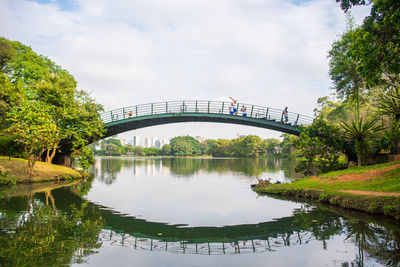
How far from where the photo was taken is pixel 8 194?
14.7 meters

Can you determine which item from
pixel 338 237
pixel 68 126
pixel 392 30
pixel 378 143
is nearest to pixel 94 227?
pixel 338 237

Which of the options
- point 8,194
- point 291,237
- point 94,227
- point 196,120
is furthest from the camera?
point 196,120

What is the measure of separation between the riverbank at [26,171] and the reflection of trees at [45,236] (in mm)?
10106

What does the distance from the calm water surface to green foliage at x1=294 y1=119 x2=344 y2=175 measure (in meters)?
6.27

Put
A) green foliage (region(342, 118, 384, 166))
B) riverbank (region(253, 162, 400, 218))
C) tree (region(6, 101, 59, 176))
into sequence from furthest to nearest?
1. tree (region(6, 101, 59, 176))
2. green foliage (region(342, 118, 384, 166))
3. riverbank (region(253, 162, 400, 218))

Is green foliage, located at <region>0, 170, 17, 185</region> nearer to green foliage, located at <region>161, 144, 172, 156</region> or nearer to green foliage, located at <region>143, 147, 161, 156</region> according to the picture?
green foliage, located at <region>161, 144, 172, 156</region>

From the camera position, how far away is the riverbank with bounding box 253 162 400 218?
1034 cm

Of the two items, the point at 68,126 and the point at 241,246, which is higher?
the point at 68,126

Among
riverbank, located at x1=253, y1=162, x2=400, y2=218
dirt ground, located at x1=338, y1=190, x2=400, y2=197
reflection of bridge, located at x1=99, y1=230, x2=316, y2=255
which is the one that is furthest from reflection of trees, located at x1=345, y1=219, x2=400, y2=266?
dirt ground, located at x1=338, y1=190, x2=400, y2=197

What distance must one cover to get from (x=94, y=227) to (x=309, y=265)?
6622mm

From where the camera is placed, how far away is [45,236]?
24.8 ft

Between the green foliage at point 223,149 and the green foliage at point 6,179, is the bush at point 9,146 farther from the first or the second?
the green foliage at point 223,149

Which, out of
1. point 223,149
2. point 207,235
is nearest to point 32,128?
point 207,235

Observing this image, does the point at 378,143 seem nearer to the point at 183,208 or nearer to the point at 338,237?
the point at 338,237
